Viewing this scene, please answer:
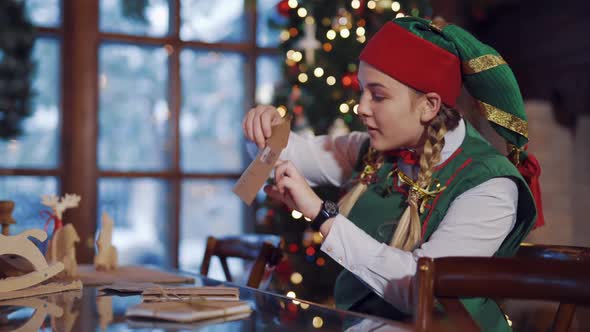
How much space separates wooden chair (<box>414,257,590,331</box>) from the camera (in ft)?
3.07

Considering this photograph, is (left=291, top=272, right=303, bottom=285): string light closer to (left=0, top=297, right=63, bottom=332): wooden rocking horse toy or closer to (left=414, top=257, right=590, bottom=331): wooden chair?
(left=0, top=297, right=63, bottom=332): wooden rocking horse toy

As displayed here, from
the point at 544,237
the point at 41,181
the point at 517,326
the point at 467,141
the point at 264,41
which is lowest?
the point at 517,326

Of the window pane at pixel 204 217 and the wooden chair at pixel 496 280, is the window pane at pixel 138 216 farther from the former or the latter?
the wooden chair at pixel 496 280

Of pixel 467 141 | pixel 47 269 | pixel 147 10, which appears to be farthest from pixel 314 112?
pixel 47 269

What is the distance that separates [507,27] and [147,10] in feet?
6.87

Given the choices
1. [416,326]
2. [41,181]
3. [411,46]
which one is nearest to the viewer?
[416,326]

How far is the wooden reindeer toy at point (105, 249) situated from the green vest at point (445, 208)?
1.81 ft

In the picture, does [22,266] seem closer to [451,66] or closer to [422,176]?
[422,176]

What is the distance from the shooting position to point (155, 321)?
930mm

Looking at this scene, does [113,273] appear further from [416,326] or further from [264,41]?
[264,41]

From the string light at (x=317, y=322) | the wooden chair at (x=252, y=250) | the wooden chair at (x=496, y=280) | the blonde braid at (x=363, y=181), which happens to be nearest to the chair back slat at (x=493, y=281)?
the wooden chair at (x=496, y=280)

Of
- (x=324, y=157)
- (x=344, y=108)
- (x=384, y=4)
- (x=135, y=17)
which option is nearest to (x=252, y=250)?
(x=324, y=157)

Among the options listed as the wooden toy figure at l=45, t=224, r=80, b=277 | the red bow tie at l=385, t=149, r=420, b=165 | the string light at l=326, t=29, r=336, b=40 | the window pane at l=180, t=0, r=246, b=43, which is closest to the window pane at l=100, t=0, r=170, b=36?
the window pane at l=180, t=0, r=246, b=43

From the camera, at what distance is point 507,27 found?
406 centimetres
